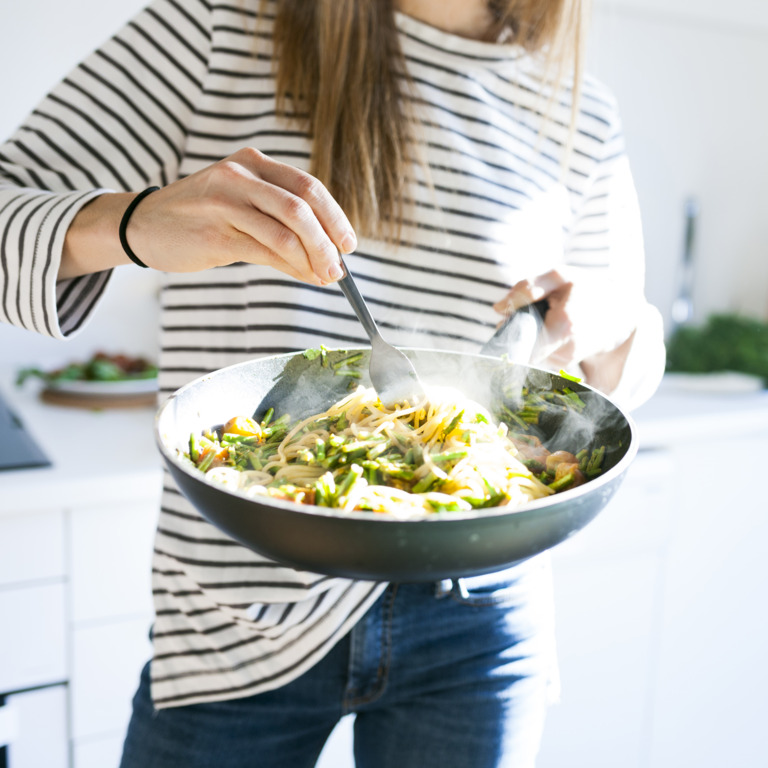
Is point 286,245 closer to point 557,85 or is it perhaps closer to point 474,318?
point 474,318

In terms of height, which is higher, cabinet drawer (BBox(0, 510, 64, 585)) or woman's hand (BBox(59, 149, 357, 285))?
woman's hand (BBox(59, 149, 357, 285))

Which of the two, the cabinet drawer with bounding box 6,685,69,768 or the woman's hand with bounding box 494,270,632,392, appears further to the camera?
the cabinet drawer with bounding box 6,685,69,768

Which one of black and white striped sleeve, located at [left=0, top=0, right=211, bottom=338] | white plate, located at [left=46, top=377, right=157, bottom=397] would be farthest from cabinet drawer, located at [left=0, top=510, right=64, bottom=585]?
black and white striped sleeve, located at [left=0, top=0, right=211, bottom=338]

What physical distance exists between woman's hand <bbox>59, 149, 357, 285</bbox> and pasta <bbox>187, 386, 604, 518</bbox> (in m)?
0.13

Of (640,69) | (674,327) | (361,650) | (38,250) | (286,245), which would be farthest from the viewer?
(674,327)

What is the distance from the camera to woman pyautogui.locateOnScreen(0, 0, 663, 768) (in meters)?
0.82

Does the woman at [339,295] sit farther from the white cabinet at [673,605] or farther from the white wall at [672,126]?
the white wall at [672,126]

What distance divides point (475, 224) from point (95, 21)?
1410 millimetres

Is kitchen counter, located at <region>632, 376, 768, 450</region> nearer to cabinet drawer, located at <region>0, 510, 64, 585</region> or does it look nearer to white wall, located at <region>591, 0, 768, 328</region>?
white wall, located at <region>591, 0, 768, 328</region>

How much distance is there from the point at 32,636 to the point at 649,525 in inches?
53.4

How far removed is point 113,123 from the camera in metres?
0.81

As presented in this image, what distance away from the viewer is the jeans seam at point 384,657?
85cm

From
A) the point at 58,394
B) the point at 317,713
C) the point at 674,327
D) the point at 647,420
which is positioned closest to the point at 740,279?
the point at 674,327

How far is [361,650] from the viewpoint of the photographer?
Result: 84 centimetres
